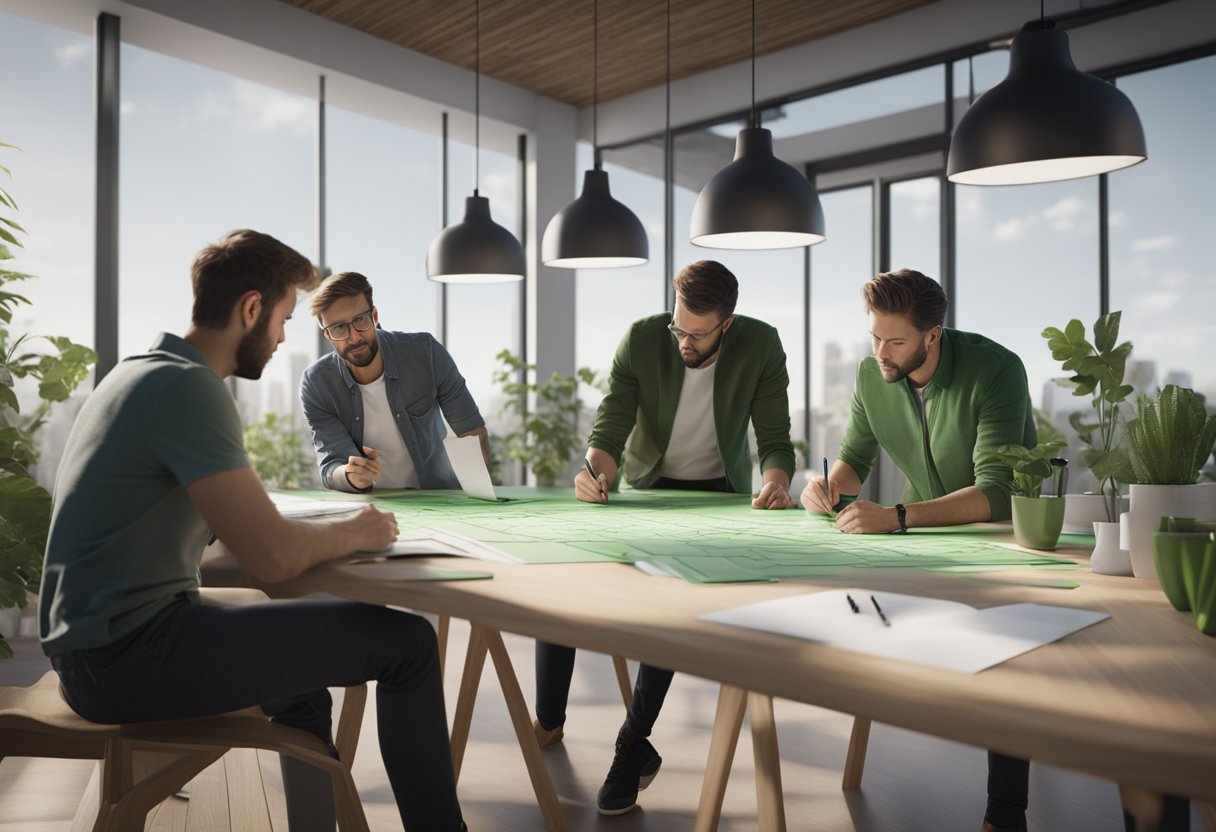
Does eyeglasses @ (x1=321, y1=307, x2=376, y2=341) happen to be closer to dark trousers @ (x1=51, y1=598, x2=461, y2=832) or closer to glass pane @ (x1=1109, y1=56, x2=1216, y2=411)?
dark trousers @ (x1=51, y1=598, x2=461, y2=832)

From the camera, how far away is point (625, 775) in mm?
2613

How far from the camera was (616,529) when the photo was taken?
2182mm

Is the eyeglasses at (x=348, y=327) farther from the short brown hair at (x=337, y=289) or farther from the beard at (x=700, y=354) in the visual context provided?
the beard at (x=700, y=354)

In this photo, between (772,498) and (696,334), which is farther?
(696,334)

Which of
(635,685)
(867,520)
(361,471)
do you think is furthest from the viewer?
(361,471)

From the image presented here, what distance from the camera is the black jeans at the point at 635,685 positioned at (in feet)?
8.68

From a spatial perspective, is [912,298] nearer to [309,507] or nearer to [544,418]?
[309,507]

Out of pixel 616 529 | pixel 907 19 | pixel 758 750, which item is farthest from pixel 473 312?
pixel 758 750

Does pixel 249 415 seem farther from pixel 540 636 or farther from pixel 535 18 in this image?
pixel 540 636

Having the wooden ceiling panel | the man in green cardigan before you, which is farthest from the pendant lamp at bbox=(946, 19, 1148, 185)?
the wooden ceiling panel

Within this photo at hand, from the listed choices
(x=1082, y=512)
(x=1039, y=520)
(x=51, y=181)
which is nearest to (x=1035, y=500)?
(x=1039, y=520)

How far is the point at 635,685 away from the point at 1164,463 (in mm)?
1610

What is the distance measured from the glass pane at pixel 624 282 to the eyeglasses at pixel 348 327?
12.3ft

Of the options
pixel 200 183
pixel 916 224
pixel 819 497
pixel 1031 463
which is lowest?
pixel 819 497
